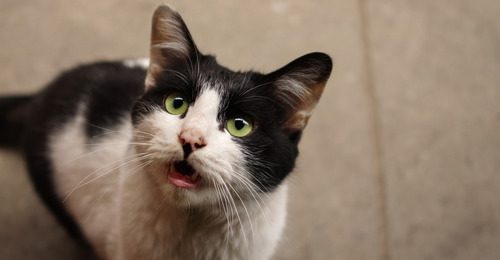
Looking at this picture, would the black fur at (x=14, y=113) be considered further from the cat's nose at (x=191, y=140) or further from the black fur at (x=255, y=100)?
the cat's nose at (x=191, y=140)

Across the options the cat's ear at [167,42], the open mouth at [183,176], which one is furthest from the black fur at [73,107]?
the open mouth at [183,176]

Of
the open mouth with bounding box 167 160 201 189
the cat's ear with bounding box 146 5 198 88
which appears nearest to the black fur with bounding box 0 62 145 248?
the cat's ear with bounding box 146 5 198 88

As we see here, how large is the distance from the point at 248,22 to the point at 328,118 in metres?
0.58

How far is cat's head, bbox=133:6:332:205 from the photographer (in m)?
0.92

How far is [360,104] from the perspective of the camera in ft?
6.33

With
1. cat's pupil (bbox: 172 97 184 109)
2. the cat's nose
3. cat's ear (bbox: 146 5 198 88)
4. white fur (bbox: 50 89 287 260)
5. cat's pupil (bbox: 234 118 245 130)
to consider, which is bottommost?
white fur (bbox: 50 89 287 260)

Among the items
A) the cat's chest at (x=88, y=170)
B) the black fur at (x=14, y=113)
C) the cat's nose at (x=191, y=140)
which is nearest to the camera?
the cat's nose at (x=191, y=140)

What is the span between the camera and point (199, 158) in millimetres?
893

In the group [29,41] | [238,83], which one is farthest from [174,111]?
[29,41]

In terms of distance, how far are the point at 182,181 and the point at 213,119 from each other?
0.14m

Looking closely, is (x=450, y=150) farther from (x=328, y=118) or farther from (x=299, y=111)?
(x=299, y=111)

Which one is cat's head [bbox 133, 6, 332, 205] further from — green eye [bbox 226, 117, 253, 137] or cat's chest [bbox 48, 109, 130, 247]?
cat's chest [bbox 48, 109, 130, 247]

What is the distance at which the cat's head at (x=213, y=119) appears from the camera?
0.92 meters

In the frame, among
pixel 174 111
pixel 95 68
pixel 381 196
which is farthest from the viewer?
pixel 381 196
